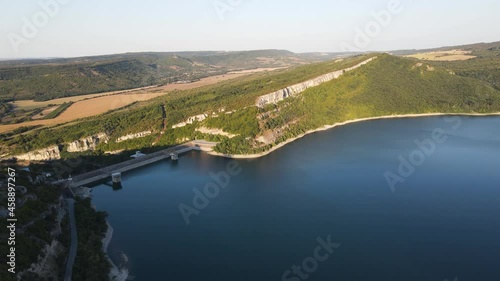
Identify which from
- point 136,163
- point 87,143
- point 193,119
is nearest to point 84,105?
point 87,143

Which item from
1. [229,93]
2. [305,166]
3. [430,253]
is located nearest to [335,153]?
[305,166]

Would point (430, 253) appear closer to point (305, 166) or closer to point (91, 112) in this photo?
point (305, 166)

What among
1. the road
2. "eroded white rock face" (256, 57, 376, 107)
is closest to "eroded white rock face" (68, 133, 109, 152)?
the road

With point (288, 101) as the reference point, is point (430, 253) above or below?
below

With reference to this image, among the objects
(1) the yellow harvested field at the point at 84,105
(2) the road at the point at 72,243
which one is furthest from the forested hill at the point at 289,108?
(2) the road at the point at 72,243

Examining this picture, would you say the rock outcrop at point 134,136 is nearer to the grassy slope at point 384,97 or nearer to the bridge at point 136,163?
the bridge at point 136,163

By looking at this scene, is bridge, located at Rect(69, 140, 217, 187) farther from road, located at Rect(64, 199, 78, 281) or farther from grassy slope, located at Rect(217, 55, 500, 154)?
grassy slope, located at Rect(217, 55, 500, 154)
